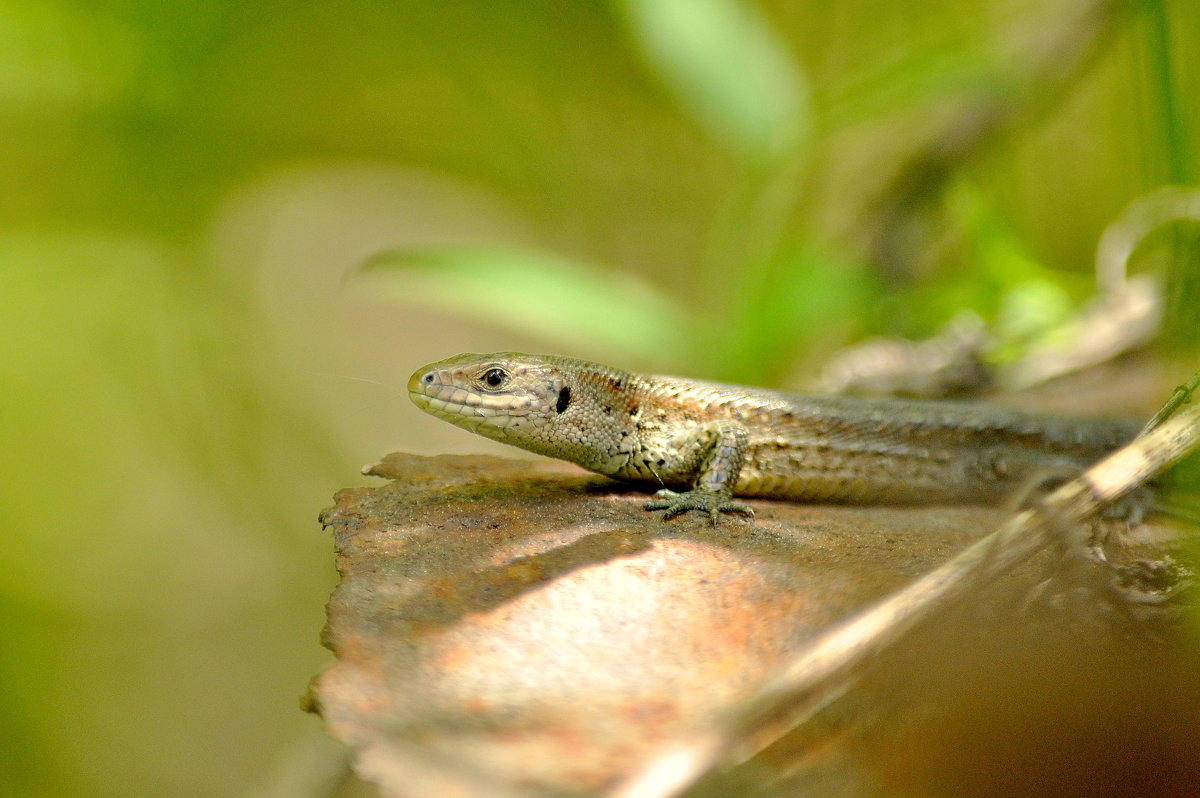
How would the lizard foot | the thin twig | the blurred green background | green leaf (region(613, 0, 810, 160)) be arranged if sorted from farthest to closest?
the blurred green background → green leaf (region(613, 0, 810, 160)) → the lizard foot → the thin twig

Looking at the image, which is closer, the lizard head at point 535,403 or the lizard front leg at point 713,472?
the lizard front leg at point 713,472

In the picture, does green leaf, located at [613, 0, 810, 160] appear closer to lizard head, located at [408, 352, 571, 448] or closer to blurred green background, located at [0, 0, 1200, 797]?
blurred green background, located at [0, 0, 1200, 797]

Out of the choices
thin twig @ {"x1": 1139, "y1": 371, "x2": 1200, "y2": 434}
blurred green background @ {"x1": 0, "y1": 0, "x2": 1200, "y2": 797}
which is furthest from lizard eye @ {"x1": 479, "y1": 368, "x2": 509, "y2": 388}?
thin twig @ {"x1": 1139, "y1": 371, "x2": 1200, "y2": 434}

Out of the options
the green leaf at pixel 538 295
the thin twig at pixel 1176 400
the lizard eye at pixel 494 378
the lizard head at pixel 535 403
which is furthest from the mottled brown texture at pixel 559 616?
the green leaf at pixel 538 295

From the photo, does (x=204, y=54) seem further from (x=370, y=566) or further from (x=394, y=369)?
(x=370, y=566)

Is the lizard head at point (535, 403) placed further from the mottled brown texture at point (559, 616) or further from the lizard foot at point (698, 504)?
the lizard foot at point (698, 504)

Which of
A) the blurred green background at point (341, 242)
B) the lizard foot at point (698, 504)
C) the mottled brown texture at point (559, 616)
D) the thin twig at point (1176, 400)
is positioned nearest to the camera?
the mottled brown texture at point (559, 616)

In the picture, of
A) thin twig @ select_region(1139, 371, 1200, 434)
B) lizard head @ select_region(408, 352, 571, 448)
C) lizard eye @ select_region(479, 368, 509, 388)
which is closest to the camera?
thin twig @ select_region(1139, 371, 1200, 434)
